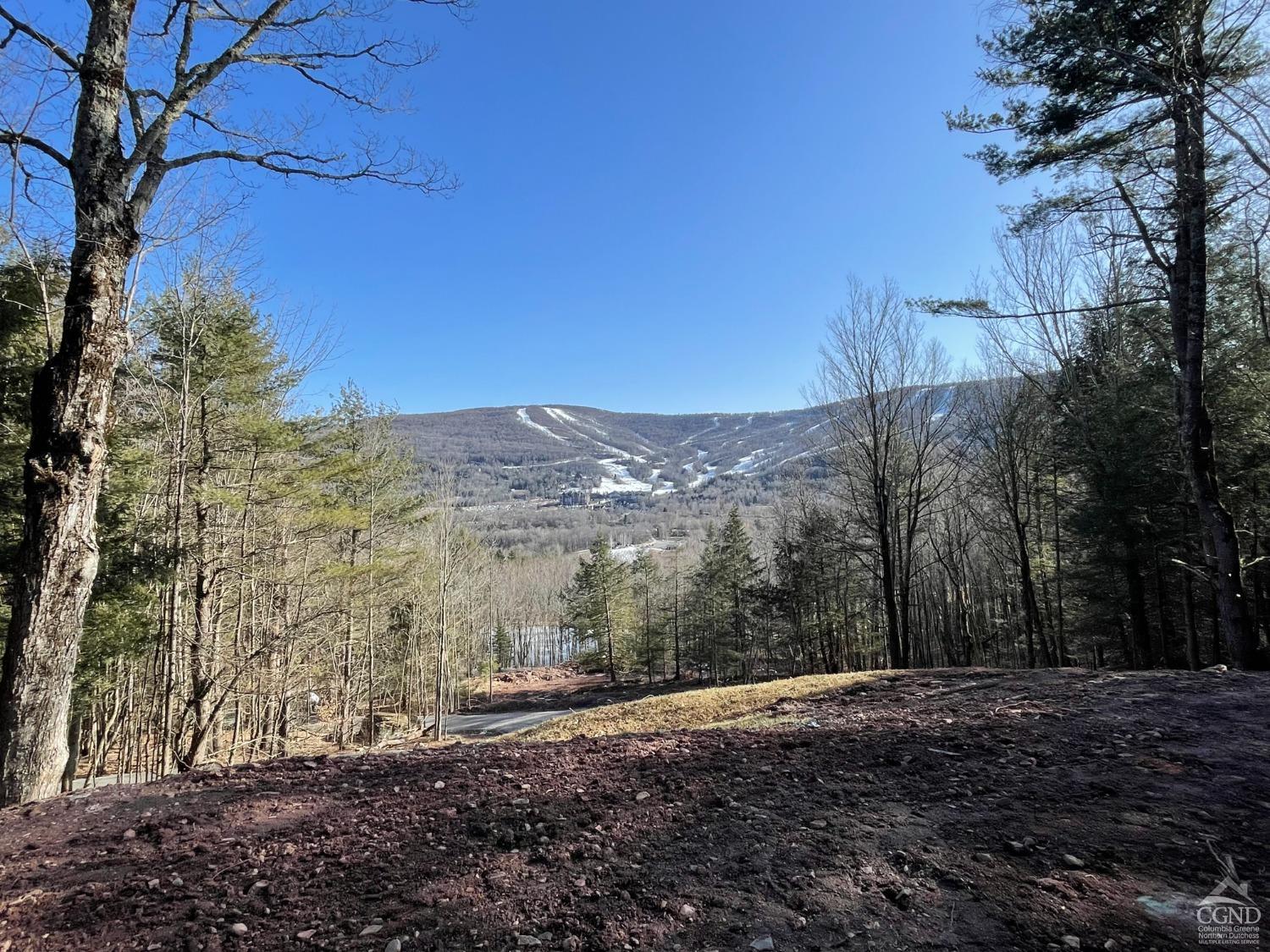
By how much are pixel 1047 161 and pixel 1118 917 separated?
9.94m

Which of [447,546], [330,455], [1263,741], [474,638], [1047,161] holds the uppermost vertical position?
[1047,161]

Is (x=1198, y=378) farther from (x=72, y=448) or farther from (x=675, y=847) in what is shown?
(x=72, y=448)

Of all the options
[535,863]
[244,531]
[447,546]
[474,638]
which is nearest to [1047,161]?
[535,863]

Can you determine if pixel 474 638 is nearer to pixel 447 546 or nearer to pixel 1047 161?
pixel 447 546

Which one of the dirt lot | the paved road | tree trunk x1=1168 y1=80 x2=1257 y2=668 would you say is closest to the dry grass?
the dirt lot

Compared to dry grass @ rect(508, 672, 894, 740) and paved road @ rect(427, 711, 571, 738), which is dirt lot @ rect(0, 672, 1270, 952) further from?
paved road @ rect(427, 711, 571, 738)

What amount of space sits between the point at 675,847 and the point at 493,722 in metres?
29.4

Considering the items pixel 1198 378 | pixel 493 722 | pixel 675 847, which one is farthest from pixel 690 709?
pixel 493 722

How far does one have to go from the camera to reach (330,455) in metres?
13.4

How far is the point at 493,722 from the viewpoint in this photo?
28641 mm

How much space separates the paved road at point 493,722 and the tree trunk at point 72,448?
21557 mm

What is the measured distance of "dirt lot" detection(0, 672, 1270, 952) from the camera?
1943 mm

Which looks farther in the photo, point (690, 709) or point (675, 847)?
point (690, 709)

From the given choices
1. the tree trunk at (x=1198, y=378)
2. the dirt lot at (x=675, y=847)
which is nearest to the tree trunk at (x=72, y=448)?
the dirt lot at (x=675, y=847)
